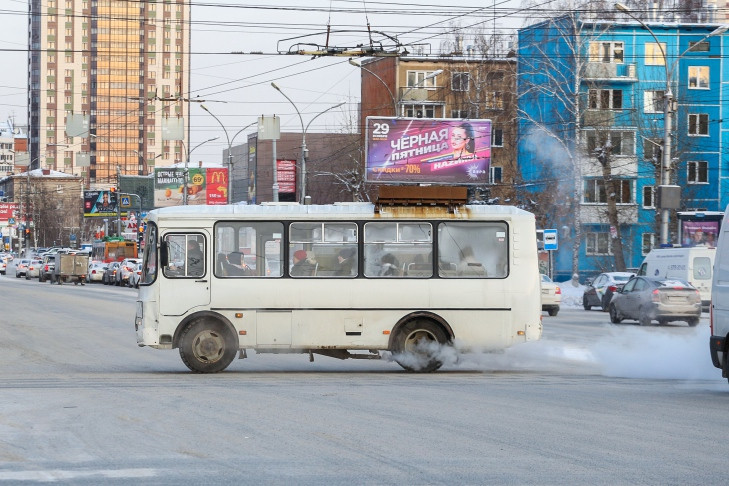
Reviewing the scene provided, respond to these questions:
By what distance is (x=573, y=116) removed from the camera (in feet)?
218

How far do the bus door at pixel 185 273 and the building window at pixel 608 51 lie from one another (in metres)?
54.3

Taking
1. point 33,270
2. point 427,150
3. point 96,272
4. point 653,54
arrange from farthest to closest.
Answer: point 33,270 < point 96,272 < point 653,54 < point 427,150

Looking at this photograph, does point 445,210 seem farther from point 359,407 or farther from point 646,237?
point 646,237

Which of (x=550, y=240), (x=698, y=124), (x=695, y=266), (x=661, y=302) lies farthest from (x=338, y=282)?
(x=698, y=124)

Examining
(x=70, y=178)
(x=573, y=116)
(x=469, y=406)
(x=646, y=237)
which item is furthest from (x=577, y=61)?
(x=70, y=178)

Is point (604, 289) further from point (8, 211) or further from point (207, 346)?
point (8, 211)

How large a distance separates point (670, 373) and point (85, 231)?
516 feet

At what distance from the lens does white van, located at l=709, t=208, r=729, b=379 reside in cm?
1505

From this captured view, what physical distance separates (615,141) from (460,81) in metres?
16.3

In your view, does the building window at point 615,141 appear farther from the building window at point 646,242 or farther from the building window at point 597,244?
the building window at point 646,242

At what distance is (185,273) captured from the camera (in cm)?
1881

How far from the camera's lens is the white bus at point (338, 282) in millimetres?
18656

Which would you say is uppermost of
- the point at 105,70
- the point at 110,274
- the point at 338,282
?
the point at 105,70

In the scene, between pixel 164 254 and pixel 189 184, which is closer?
pixel 164 254
